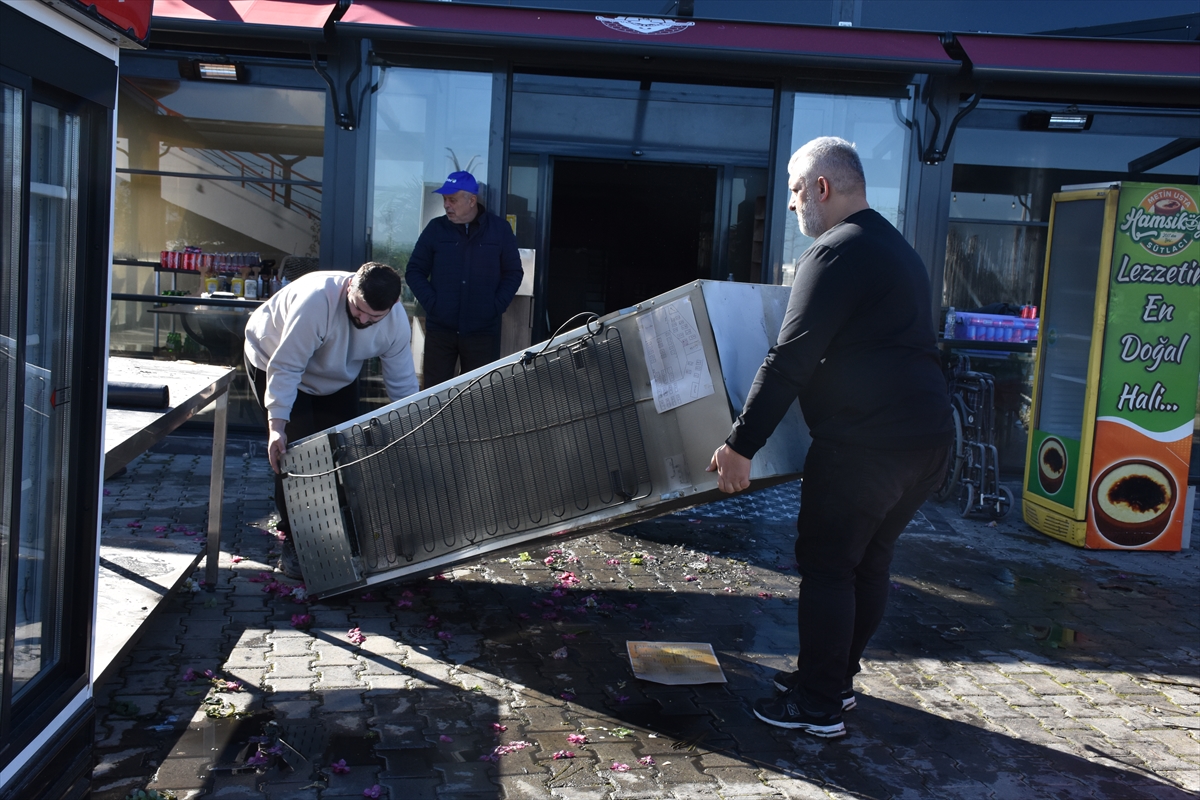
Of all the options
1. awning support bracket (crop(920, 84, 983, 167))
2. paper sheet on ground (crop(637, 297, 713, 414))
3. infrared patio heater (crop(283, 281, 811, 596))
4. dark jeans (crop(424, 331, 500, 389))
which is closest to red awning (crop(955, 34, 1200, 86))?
awning support bracket (crop(920, 84, 983, 167))

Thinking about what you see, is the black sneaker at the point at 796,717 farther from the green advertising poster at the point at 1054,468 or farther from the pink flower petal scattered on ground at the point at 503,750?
the green advertising poster at the point at 1054,468

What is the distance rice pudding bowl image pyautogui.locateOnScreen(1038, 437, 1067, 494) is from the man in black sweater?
384cm

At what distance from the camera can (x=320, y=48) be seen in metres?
7.85

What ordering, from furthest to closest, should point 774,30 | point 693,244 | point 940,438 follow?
point 693,244 → point 774,30 → point 940,438

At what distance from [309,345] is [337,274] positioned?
0.41 meters

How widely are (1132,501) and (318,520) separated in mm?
5319

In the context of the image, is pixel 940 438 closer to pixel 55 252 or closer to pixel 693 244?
pixel 55 252

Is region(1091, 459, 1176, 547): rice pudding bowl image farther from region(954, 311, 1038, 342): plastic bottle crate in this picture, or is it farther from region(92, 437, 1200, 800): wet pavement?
region(954, 311, 1038, 342): plastic bottle crate

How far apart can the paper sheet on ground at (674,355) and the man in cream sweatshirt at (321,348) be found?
142cm

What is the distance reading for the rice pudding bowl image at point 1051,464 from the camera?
7.16 metres

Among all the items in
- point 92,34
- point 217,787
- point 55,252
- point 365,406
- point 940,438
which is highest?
point 92,34

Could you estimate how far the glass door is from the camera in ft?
8.87

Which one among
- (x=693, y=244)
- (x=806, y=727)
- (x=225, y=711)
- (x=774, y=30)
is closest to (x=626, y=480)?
(x=806, y=727)

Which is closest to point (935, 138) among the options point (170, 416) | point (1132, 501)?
point (1132, 501)
